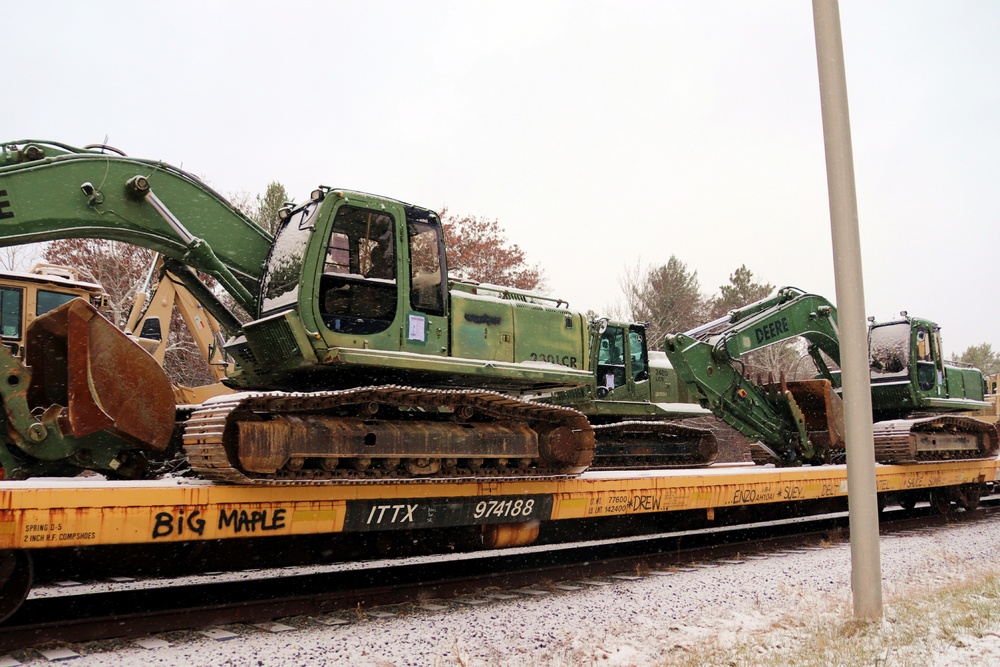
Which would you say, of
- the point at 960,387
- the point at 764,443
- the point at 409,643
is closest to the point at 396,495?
the point at 409,643

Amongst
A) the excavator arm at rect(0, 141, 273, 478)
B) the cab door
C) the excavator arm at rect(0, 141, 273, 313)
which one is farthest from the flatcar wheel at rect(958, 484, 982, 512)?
the excavator arm at rect(0, 141, 273, 478)

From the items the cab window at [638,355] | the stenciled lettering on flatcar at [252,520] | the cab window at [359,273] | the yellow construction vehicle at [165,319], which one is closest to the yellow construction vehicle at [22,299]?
the yellow construction vehicle at [165,319]

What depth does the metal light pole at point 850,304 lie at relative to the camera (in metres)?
5.66

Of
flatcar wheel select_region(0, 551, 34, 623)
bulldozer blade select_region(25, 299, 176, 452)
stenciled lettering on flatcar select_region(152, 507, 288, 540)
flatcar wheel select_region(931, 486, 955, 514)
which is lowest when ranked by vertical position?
flatcar wheel select_region(931, 486, 955, 514)

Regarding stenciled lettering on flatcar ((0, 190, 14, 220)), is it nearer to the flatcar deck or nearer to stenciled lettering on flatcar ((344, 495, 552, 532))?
the flatcar deck

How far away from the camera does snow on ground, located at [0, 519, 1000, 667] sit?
487 centimetres

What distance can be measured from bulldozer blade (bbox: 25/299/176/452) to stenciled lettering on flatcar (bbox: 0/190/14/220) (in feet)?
2.49

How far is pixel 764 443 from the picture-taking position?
13.2 m

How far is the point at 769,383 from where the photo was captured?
12.9 m

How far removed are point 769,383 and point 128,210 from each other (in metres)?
9.92

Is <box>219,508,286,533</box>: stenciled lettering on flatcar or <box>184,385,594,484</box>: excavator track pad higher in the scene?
<box>184,385,594,484</box>: excavator track pad

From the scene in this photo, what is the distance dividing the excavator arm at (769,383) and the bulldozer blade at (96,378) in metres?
7.81

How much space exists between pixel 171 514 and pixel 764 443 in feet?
34.0

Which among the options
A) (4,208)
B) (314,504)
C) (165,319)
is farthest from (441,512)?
(165,319)
